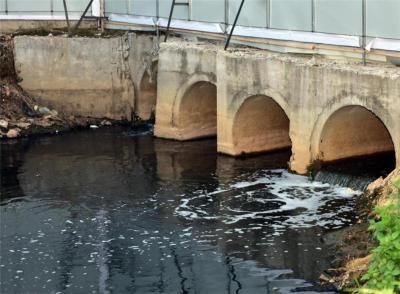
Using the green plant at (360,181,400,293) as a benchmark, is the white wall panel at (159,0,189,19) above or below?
above

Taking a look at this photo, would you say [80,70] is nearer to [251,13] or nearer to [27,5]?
[27,5]

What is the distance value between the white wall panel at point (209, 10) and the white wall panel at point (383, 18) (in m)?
7.83

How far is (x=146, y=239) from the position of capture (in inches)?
915

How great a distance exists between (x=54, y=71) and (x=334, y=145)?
1486 centimetres

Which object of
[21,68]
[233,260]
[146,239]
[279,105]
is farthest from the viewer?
[21,68]

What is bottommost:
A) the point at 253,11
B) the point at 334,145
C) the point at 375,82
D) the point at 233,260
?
the point at 233,260

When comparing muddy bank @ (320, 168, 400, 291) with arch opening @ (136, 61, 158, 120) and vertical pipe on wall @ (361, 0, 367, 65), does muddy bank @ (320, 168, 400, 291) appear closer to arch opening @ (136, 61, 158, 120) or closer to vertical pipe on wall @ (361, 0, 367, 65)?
vertical pipe on wall @ (361, 0, 367, 65)

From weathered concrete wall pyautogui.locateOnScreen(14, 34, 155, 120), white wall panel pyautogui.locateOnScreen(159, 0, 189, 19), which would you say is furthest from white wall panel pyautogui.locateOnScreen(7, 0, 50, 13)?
white wall panel pyautogui.locateOnScreen(159, 0, 189, 19)

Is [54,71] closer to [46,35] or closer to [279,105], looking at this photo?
[46,35]

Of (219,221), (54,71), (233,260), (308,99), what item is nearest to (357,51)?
(308,99)

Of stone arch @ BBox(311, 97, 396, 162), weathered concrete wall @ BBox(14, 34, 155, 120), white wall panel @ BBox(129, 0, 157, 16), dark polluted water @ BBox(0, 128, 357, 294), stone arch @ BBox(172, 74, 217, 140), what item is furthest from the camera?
weathered concrete wall @ BBox(14, 34, 155, 120)

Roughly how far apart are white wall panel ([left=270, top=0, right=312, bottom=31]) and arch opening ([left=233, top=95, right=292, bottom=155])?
2.65m

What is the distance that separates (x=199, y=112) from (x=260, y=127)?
4.04m

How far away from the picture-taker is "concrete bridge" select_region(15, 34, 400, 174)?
27.2 metres
